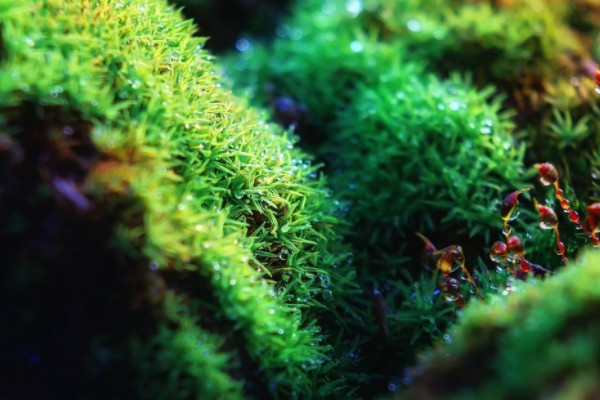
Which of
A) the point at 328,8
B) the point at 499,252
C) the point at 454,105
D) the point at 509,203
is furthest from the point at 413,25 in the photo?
the point at 499,252

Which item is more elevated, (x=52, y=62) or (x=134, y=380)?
(x=52, y=62)

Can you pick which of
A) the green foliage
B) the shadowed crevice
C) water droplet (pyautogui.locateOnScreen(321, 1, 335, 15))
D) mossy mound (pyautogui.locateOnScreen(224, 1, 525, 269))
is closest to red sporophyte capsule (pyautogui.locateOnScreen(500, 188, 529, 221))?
mossy mound (pyautogui.locateOnScreen(224, 1, 525, 269))

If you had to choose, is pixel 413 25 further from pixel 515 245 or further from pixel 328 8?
pixel 515 245

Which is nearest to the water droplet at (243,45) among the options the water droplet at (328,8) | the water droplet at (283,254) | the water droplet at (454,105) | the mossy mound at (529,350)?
the water droplet at (328,8)

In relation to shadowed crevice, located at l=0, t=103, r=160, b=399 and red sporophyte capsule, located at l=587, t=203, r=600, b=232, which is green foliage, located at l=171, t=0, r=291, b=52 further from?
red sporophyte capsule, located at l=587, t=203, r=600, b=232

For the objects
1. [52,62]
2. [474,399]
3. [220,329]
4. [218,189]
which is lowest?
[220,329]

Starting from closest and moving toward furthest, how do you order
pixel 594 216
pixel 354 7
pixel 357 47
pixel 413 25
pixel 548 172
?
pixel 594 216, pixel 548 172, pixel 357 47, pixel 413 25, pixel 354 7

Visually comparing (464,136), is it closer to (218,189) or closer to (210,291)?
(218,189)

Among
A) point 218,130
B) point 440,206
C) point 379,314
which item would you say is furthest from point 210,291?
point 440,206
